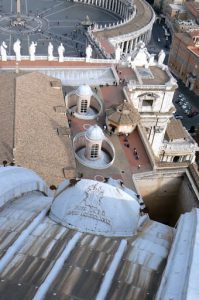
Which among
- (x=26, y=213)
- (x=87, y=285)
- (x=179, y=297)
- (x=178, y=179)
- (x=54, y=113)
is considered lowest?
(x=178, y=179)

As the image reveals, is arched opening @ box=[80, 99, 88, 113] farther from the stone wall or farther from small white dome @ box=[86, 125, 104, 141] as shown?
the stone wall

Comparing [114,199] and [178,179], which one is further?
[178,179]

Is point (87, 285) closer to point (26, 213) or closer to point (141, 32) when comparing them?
point (26, 213)

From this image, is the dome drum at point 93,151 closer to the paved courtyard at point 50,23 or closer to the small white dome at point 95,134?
the small white dome at point 95,134

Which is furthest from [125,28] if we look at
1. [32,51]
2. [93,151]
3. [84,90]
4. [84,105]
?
[93,151]

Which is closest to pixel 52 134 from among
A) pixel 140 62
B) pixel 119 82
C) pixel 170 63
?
Answer: pixel 119 82

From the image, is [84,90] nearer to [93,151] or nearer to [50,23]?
[93,151]

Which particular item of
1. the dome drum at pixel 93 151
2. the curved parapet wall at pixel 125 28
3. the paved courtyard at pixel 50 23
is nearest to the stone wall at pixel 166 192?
the dome drum at pixel 93 151
